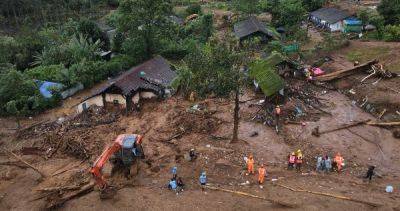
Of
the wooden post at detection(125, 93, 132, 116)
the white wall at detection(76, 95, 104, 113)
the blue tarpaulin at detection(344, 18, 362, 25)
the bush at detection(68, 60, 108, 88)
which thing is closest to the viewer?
the wooden post at detection(125, 93, 132, 116)

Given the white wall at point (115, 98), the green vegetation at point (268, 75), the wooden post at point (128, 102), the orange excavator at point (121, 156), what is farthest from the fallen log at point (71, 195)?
the green vegetation at point (268, 75)

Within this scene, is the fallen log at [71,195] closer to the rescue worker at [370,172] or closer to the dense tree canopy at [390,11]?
the rescue worker at [370,172]

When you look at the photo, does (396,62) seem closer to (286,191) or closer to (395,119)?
(395,119)

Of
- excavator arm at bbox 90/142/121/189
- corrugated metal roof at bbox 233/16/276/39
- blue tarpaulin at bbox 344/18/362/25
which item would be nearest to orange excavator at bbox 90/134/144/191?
excavator arm at bbox 90/142/121/189

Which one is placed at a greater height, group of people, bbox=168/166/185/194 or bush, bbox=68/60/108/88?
group of people, bbox=168/166/185/194

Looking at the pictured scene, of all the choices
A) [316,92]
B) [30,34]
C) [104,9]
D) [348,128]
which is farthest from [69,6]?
[348,128]

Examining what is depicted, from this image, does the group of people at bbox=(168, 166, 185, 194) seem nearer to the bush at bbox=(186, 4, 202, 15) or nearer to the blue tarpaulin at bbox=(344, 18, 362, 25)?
the blue tarpaulin at bbox=(344, 18, 362, 25)

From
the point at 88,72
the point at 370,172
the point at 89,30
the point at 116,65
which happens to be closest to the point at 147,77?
the point at 88,72
